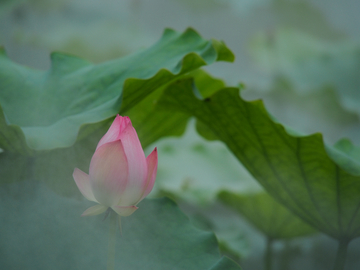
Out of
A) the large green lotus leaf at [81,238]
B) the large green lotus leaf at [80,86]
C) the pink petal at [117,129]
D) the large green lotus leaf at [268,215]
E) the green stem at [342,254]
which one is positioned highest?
the pink petal at [117,129]

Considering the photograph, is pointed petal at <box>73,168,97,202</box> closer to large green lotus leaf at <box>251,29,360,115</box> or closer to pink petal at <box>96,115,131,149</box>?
pink petal at <box>96,115,131,149</box>

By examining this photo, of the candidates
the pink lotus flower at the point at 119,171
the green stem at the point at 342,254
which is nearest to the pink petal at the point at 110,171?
the pink lotus flower at the point at 119,171

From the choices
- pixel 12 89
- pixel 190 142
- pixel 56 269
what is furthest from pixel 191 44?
pixel 190 142

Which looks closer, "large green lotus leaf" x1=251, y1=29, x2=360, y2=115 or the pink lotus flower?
the pink lotus flower

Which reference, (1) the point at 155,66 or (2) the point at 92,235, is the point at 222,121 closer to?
(1) the point at 155,66

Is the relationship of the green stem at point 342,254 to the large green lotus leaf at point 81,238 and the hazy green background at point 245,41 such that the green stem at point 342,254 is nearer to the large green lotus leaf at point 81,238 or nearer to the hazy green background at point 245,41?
the large green lotus leaf at point 81,238

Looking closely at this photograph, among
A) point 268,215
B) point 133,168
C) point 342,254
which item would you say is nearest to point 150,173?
point 133,168

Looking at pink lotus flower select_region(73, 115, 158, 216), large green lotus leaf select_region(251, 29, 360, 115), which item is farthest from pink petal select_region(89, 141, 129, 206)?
large green lotus leaf select_region(251, 29, 360, 115)
